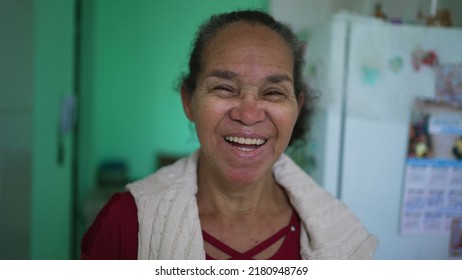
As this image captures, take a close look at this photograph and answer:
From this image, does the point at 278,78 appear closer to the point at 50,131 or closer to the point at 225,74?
the point at 225,74

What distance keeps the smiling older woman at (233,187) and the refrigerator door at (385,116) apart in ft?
1.79

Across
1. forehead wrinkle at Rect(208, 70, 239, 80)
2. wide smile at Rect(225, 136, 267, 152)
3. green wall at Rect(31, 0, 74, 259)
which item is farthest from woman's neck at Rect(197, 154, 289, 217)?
green wall at Rect(31, 0, 74, 259)

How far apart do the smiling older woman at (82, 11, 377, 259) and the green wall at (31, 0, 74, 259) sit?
1.57ft

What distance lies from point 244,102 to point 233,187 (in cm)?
20

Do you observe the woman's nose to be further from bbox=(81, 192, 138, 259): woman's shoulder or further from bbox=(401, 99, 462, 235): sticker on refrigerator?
bbox=(401, 99, 462, 235): sticker on refrigerator

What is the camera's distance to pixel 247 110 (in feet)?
2.18

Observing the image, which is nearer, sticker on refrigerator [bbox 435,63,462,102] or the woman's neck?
the woman's neck

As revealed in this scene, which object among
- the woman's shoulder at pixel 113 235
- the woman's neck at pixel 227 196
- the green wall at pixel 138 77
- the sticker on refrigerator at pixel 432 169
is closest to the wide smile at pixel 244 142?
the woman's neck at pixel 227 196

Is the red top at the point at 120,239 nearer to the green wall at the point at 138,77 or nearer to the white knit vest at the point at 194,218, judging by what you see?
the white knit vest at the point at 194,218

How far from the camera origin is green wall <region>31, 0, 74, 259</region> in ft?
3.52

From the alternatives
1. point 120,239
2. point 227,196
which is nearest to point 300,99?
point 227,196

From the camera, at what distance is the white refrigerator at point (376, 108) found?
4.26 feet

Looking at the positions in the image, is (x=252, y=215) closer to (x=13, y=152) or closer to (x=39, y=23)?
(x=13, y=152)

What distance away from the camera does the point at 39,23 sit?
3.51 feet
